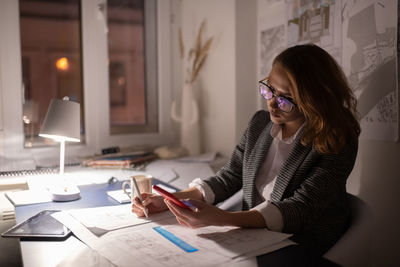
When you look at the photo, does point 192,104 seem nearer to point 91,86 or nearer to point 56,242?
point 91,86

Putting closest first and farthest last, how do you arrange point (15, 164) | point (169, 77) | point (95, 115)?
point (15, 164) < point (95, 115) < point (169, 77)

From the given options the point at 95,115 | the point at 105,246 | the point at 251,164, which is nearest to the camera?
the point at 105,246

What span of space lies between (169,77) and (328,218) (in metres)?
1.74

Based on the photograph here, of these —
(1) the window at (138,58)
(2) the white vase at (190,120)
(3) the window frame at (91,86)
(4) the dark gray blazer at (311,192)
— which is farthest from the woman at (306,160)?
(1) the window at (138,58)

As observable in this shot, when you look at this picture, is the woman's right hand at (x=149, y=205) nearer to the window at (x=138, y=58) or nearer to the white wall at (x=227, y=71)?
the white wall at (x=227, y=71)

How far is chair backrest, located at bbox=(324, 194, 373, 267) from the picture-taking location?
101 centimetres

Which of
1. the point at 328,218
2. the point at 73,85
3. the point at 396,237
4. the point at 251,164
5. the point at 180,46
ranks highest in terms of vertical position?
the point at 180,46

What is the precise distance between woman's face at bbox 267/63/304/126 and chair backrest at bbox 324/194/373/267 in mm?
365

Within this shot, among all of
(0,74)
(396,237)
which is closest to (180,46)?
(0,74)

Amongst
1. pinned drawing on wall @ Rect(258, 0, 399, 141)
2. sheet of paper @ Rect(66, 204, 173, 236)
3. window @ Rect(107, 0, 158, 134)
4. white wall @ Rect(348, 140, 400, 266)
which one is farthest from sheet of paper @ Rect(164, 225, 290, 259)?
window @ Rect(107, 0, 158, 134)

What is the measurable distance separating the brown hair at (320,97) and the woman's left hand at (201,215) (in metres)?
0.39

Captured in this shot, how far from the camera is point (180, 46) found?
2521 mm

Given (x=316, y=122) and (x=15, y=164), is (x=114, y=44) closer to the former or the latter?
(x=15, y=164)

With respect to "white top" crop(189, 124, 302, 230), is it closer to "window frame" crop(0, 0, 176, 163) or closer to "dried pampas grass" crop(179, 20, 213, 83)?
"dried pampas grass" crop(179, 20, 213, 83)
